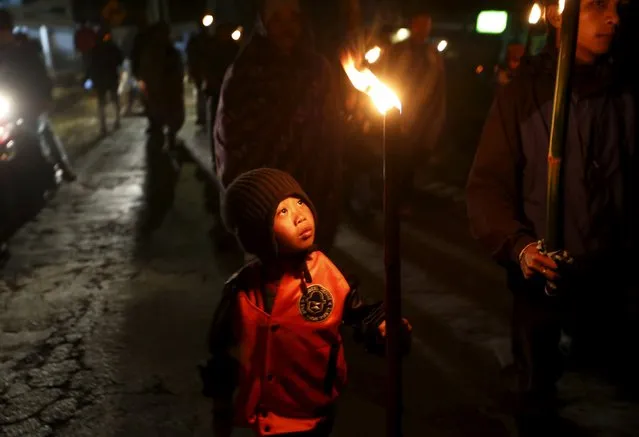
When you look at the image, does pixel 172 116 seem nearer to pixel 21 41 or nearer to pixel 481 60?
pixel 21 41

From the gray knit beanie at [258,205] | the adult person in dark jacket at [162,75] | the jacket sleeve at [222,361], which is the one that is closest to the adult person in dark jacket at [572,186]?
the gray knit beanie at [258,205]

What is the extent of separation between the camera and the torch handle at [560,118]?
183 centimetres

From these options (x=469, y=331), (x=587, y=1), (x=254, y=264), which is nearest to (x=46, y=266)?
(x=469, y=331)

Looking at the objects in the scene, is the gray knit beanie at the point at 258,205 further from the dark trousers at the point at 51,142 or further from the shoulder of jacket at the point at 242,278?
the dark trousers at the point at 51,142

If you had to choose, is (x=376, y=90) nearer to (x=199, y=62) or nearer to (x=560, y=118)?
(x=560, y=118)

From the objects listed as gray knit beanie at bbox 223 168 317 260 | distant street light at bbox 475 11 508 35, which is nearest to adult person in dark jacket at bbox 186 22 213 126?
distant street light at bbox 475 11 508 35

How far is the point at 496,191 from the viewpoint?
3070mm

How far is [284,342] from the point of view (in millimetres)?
2357

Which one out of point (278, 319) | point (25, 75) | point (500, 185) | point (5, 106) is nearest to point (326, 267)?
point (278, 319)

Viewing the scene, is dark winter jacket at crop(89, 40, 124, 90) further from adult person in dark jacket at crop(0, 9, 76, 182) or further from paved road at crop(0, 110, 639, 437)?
paved road at crop(0, 110, 639, 437)

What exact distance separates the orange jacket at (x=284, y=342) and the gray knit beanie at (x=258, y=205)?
134mm

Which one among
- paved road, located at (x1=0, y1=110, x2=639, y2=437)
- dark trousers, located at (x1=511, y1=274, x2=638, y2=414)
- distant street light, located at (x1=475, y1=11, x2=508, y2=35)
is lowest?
paved road, located at (x1=0, y1=110, x2=639, y2=437)

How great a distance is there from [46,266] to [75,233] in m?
1.08

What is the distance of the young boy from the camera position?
233 cm
